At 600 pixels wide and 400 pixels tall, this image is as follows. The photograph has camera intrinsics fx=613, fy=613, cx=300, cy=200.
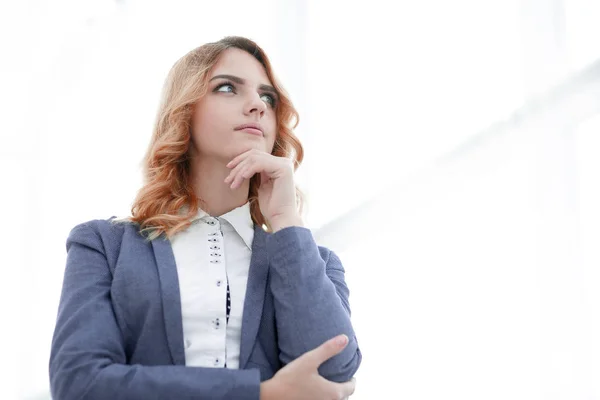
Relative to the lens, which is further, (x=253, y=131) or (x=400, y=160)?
(x=400, y=160)

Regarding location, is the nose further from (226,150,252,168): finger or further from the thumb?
the thumb

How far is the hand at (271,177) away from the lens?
5.07 feet

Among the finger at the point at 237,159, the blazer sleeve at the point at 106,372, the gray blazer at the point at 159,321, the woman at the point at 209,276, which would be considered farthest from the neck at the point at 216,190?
the blazer sleeve at the point at 106,372

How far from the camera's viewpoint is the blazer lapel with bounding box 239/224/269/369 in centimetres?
140

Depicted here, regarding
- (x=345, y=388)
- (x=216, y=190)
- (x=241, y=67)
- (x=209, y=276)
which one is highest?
(x=241, y=67)

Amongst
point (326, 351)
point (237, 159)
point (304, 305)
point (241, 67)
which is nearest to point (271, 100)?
point (241, 67)

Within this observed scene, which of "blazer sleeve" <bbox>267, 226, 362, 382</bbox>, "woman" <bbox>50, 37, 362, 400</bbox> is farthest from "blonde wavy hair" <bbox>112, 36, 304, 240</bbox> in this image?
"blazer sleeve" <bbox>267, 226, 362, 382</bbox>

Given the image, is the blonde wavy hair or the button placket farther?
the blonde wavy hair

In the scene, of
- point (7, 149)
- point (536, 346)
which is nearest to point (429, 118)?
point (536, 346)

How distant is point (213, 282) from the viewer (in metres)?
1.45

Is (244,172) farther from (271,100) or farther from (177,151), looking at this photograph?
(271,100)

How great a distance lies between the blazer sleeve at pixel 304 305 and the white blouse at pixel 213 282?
11cm

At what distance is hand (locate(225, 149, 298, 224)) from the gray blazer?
0.30 ft

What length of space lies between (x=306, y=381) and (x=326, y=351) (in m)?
0.07
